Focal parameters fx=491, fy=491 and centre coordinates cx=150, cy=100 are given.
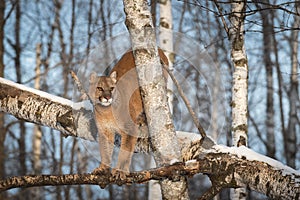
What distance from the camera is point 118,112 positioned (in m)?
4.75

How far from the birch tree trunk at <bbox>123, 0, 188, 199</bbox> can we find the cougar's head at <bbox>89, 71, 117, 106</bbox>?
881mm

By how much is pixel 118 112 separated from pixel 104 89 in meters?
0.27

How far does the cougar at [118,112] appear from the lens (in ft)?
15.2

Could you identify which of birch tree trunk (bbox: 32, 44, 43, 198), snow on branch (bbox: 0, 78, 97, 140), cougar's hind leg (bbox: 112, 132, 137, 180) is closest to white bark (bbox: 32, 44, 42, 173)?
birch tree trunk (bbox: 32, 44, 43, 198)

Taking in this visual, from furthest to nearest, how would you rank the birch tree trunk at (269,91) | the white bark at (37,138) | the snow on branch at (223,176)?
the birch tree trunk at (269,91)
the white bark at (37,138)
the snow on branch at (223,176)

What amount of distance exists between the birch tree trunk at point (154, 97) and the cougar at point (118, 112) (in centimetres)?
80

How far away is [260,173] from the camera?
3725 millimetres

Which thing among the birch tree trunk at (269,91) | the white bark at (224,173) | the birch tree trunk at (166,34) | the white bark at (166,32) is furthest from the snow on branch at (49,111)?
the birch tree trunk at (269,91)

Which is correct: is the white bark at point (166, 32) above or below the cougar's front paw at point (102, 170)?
above

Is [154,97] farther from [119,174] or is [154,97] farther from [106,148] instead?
[106,148]

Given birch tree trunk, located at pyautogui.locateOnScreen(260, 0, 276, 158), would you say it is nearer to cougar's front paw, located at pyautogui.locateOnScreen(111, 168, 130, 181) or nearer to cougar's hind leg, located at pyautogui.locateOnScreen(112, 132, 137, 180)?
cougar's hind leg, located at pyautogui.locateOnScreen(112, 132, 137, 180)

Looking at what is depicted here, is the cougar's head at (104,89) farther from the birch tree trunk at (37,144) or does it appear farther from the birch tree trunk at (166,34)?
the birch tree trunk at (37,144)

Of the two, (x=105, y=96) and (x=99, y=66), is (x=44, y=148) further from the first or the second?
(x=105, y=96)

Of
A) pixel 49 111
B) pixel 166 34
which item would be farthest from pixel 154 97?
pixel 166 34
